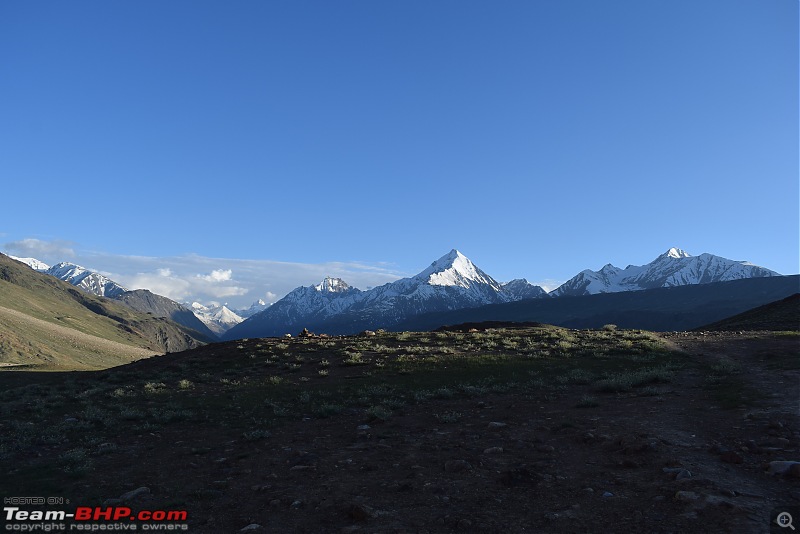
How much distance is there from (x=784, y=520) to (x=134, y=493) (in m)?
13.7

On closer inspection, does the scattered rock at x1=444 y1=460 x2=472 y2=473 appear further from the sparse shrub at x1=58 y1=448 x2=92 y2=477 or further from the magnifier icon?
the sparse shrub at x1=58 y1=448 x2=92 y2=477

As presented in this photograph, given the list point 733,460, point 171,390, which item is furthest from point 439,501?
point 171,390

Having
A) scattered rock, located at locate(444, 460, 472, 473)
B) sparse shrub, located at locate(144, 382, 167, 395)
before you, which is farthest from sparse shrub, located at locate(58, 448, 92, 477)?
sparse shrub, located at locate(144, 382, 167, 395)

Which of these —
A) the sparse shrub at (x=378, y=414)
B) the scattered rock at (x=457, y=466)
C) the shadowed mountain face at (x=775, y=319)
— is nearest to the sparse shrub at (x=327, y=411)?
the sparse shrub at (x=378, y=414)

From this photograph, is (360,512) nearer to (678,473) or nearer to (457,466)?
(457,466)

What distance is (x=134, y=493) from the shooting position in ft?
36.2

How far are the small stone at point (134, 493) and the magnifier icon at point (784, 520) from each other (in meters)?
13.5

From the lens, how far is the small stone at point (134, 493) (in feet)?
35.7

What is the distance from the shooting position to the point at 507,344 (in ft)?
122

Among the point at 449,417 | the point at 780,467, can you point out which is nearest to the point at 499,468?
the point at 449,417

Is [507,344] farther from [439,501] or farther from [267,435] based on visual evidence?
[439,501]

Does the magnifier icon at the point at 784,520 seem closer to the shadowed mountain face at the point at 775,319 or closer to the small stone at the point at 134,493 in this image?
the small stone at the point at 134,493

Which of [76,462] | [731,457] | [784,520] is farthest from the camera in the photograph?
[76,462]

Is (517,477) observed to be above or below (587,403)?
below
